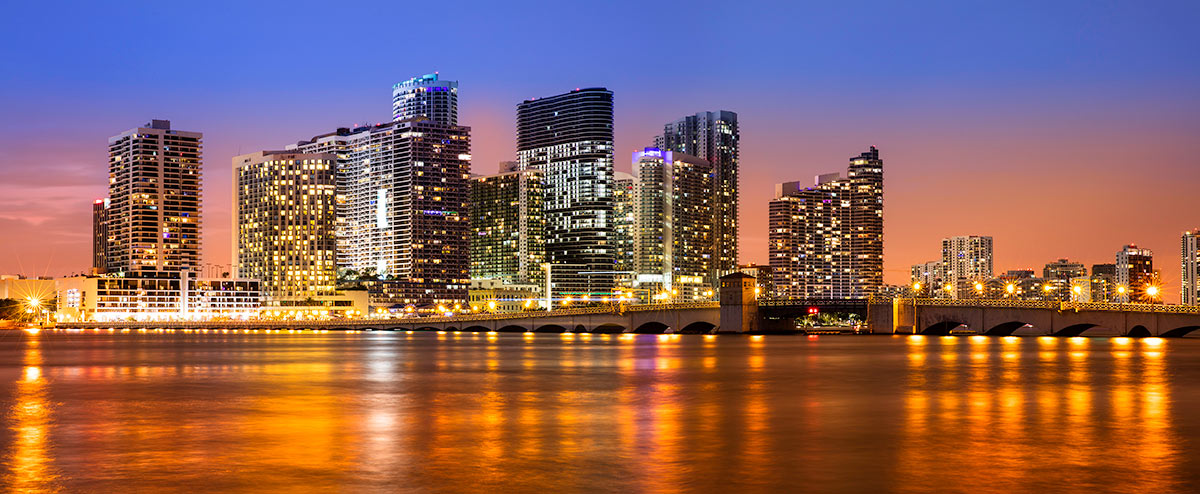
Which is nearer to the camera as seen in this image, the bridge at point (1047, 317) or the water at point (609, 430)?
the water at point (609, 430)

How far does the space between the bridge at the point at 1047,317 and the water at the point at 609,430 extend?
7415cm

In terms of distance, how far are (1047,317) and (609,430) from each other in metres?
138

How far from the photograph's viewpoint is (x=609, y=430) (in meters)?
42.7

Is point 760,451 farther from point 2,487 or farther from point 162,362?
point 162,362

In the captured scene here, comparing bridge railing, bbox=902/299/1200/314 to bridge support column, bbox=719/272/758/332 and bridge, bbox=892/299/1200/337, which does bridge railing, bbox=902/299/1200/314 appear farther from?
bridge support column, bbox=719/272/758/332

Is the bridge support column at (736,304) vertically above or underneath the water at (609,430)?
above

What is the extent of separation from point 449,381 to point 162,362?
4108cm

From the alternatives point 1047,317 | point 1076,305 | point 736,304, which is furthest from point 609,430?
point 736,304

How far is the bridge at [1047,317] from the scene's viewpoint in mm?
152375

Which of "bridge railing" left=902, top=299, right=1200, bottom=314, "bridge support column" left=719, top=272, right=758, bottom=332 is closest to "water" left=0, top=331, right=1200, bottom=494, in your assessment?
"bridge railing" left=902, top=299, right=1200, bottom=314

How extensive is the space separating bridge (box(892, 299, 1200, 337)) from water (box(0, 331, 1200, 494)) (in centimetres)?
7415

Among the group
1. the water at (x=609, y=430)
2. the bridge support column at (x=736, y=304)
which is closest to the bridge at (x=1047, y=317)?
the bridge support column at (x=736, y=304)

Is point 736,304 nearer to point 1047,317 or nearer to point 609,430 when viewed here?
point 1047,317

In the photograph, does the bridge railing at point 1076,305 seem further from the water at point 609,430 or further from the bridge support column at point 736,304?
the water at point 609,430
